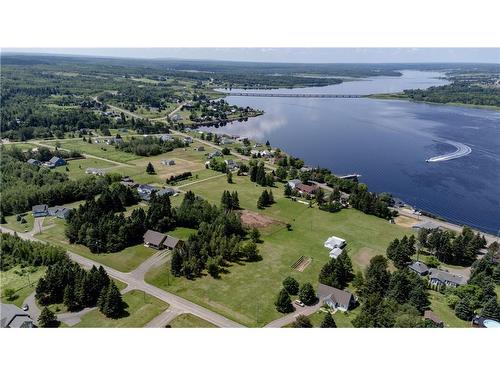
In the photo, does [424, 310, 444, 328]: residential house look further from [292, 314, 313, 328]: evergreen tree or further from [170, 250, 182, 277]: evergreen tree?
[170, 250, 182, 277]: evergreen tree

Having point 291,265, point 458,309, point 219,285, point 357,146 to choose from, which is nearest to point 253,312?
point 219,285

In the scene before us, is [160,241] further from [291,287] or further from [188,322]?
[291,287]

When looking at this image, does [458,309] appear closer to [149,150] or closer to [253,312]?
[253,312]

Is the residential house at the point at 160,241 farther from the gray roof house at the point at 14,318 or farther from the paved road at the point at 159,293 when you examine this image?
the gray roof house at the point at 14,318

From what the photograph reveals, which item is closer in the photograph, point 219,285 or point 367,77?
point 219,285

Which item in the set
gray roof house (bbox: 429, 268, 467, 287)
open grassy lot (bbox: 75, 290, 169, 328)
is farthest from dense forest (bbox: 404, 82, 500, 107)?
open grassy lot (bbox: 75, 290, 169, 328)

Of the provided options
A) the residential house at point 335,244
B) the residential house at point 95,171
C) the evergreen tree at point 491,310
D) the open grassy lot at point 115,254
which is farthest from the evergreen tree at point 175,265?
the residential house at point 95,171
